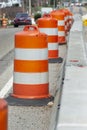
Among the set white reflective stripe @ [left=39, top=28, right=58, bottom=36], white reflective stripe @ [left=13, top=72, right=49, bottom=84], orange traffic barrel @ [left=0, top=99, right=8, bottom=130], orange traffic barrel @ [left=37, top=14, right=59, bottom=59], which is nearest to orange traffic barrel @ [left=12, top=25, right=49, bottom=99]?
white reflective stripe @ [left=13, top=72, right=49, bottom=84]

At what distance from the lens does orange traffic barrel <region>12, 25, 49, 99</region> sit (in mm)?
8477

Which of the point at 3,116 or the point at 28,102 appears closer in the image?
the point at 3,116

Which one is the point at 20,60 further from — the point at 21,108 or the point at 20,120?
the point at 20,120

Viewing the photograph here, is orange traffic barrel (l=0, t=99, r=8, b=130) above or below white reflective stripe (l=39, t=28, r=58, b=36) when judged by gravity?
above

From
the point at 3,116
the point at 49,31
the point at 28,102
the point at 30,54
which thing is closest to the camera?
the point at 3,116

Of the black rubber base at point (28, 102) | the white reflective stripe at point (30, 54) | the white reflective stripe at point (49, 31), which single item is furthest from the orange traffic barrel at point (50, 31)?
the black rubber base at point (28, 102)

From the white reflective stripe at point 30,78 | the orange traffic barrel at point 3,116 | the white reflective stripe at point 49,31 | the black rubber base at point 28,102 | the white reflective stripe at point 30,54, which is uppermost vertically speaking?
the orange traffic barrel at point 3,116

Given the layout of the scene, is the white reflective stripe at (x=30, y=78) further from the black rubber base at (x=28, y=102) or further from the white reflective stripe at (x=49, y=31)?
the white reflective stripe at (x=49, y=31)

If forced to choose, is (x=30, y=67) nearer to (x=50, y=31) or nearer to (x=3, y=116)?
(x=3, y=116)

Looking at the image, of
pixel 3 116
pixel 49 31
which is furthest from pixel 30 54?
pixel 49 31

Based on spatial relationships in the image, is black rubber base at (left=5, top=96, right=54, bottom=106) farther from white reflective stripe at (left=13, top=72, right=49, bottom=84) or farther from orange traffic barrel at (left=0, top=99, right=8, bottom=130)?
orange traffic barrel at (left=0, top=99, right=8, bottom=130)

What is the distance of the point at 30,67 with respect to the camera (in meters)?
8.51

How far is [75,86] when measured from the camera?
7398 millimetres

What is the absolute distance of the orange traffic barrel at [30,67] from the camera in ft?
27.8
